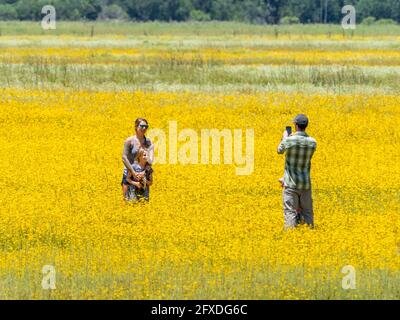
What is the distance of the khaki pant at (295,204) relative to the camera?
14758 mm

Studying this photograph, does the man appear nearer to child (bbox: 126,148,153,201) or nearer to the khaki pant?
the khaki pant

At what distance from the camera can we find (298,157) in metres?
14.6

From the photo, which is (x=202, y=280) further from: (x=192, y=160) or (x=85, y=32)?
(x=85, y=32)

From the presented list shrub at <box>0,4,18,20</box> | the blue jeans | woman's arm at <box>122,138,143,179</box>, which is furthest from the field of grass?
shrub at <box>0,4,18,20</box>

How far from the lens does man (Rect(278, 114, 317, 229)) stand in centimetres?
1448

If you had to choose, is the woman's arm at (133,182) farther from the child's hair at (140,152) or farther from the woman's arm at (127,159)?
the child's hair at (140,152)

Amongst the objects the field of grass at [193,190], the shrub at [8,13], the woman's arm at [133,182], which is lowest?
the field of grass at [193,190]

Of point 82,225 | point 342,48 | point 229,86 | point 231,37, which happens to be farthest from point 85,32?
point 82,225

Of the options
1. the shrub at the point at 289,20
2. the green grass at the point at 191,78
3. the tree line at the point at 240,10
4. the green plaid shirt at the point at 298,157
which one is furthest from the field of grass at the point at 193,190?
the tree line at the point at 240,10

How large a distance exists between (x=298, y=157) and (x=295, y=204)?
65 cm

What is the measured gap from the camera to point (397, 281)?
489 inches

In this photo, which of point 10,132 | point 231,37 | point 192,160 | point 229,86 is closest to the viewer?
point 192,160

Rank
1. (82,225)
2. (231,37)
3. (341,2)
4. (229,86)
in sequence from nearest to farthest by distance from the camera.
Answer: (82,225), (229,86), (231,37), (341,2)
